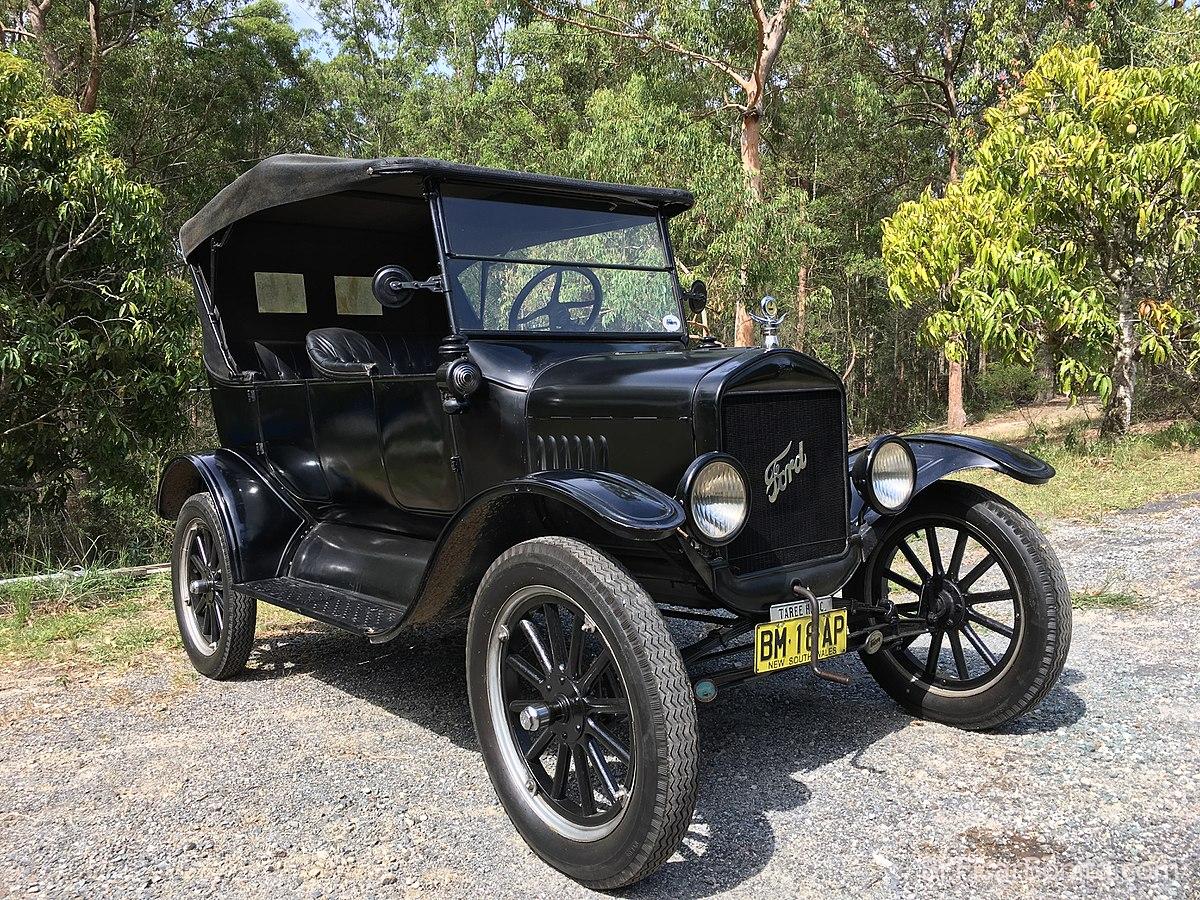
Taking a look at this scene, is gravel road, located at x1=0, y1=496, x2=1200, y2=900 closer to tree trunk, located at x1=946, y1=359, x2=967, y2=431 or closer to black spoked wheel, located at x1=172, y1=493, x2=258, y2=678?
black spoked wheel, located at x1=172, y1=493, x2=258, y2=678

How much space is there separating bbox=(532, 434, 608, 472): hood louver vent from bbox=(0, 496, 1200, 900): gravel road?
109 cm

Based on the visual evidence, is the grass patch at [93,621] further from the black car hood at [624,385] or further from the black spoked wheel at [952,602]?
the black spoked wheel at [952,602]

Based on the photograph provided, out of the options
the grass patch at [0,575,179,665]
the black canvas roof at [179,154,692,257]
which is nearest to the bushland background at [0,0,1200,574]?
the grass patch at [0,575,179,665]

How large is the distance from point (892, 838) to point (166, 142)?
17.4m

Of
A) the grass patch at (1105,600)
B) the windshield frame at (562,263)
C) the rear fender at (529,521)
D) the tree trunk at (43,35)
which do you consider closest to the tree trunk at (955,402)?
the grass patch at (1105,600)

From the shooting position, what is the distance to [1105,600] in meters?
5.19

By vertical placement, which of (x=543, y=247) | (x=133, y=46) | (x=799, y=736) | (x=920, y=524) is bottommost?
(x=799, y=736)

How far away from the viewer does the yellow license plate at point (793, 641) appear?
2.87 metres

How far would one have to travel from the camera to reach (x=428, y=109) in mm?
21438

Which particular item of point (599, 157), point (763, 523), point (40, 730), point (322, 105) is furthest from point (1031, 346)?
point (322, 105)

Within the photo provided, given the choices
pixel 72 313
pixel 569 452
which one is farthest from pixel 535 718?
pixel 72 313

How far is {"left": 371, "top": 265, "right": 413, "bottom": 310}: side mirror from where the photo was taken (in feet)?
11.6

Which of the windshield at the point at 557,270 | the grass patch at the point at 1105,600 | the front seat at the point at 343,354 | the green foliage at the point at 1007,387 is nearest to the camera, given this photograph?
the windshield at the point at 557,270

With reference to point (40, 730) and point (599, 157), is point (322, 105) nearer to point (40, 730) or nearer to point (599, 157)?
point (599, 157)
